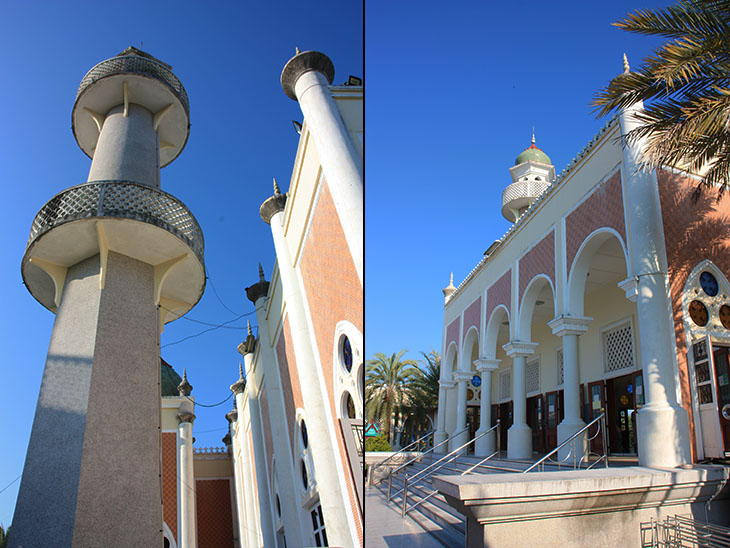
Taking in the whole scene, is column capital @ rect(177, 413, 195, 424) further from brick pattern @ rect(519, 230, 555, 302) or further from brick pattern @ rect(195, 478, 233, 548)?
brick pattern @ rect(519, 230, 555, 302)

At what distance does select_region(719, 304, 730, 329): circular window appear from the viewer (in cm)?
721

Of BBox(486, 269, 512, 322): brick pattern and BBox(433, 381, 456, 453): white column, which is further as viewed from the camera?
BBox(433, 381, 456, 453): white column

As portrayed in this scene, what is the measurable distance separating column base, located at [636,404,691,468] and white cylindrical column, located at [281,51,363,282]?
4.20m

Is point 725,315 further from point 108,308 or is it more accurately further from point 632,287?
point 108,308

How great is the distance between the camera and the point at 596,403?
34.9 ft

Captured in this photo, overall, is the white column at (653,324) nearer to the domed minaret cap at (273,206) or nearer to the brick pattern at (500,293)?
the domed minaret cap at (273,206)

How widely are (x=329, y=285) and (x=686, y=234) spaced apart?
4.87 metres

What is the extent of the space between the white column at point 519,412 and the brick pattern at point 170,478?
6.03 m

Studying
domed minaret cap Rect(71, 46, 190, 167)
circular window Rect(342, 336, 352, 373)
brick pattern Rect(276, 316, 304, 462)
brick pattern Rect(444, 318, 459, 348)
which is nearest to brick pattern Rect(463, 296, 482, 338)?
brick pattern Rect(444, 318, 459, 348)

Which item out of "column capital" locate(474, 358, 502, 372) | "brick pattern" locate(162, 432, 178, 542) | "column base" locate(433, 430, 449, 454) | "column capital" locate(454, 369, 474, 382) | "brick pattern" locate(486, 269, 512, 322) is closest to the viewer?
"brick pattern" locate(162, 432, 178, 542)

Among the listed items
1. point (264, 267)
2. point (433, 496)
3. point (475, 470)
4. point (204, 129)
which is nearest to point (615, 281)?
point (475, 470)

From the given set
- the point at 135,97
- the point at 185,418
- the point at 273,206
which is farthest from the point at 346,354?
the point at 185,418

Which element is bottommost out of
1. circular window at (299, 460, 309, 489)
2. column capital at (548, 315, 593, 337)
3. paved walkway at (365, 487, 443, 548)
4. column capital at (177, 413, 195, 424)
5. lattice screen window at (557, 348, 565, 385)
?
paved walkway at (365, 487, 443, 548)

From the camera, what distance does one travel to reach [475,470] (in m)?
9.26
